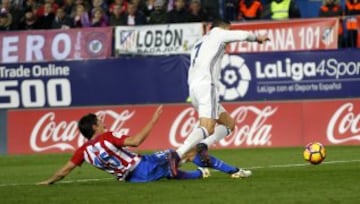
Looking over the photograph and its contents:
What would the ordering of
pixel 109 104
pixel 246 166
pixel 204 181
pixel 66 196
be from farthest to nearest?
1. pixel 109 104
2. pixel 246 166
3. pixel 204 181
4. pixel 66 196

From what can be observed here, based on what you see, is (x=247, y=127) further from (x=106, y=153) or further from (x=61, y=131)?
(x=106, y=153)

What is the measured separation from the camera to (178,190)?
13023 mm

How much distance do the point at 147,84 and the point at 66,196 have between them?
12.6 metres

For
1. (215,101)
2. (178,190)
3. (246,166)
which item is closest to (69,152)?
(246,166)

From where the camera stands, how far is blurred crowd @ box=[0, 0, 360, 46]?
2569cm

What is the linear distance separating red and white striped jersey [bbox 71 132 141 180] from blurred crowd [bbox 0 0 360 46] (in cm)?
1137

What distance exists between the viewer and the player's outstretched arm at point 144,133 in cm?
1310

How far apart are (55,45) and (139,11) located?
2.25 meters

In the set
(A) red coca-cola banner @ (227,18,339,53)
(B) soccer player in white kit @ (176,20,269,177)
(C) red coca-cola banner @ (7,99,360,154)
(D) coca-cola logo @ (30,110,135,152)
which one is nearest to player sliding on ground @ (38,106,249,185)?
(B) soccer player in white kit @ (176,20,269,177)

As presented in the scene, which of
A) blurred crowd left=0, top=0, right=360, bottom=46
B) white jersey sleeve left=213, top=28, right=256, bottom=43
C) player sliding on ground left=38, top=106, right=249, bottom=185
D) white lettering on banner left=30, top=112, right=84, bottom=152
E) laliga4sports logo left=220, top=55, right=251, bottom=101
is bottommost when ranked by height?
white lettering on banner left=30, top=112, right=84, bottom=152

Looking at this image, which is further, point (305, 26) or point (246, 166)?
point (305, 26)

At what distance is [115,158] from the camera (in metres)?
13.8

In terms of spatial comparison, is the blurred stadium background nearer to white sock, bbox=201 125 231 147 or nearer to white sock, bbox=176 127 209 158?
white sock, bbox=201 125 231 147

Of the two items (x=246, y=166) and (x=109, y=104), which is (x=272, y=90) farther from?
(x=246, y=166)
